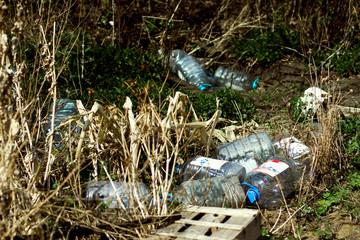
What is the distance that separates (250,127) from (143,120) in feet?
6.31

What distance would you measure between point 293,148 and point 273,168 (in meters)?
0.53

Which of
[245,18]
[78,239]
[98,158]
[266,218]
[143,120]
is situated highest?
[245,18]

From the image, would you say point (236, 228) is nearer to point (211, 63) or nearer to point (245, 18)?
point (211, 63)

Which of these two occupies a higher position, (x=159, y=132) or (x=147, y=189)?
(x=159, y=132)

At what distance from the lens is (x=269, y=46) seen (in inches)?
287

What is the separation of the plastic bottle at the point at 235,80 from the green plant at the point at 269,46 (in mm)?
332

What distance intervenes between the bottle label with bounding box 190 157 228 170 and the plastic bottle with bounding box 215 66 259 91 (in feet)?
10.5

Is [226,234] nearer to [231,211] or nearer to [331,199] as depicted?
[231,211]

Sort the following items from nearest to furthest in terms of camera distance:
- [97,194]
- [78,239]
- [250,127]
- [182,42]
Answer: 1. [78,239]
2. [97,194]
3. [250,127]
4. [182,42]

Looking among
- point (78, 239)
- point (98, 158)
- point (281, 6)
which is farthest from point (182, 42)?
point (78, 239)

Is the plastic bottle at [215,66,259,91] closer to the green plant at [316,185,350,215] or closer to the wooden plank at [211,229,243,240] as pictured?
the green plant at [316,185,350,215]

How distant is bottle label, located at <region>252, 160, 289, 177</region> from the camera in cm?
360

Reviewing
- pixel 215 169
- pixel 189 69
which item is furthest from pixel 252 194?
pixel 189 69

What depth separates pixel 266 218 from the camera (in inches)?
137
